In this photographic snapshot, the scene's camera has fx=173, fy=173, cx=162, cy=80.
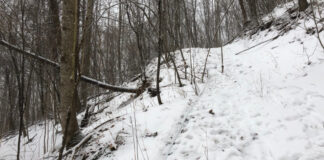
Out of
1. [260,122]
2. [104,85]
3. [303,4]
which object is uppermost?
[303,4]

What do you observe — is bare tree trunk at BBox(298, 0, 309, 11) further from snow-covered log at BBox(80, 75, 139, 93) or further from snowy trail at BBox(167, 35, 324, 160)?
snow-covered log at BBox(80, 75, 139, 93)

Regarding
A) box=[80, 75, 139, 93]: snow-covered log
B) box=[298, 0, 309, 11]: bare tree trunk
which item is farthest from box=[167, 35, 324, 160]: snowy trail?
box=[298, 0, 309, 11]: bare tree trunk

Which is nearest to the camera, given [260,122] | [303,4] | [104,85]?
[260,122]

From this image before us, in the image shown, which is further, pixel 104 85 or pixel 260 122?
pixel 104 85

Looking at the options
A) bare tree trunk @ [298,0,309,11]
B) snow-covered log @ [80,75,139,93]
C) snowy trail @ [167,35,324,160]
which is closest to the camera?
snowy trail @ [167,35,324,160]

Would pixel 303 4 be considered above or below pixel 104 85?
above

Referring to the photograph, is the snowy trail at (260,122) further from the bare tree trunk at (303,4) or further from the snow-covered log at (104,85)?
the bare tree trunk at (303,4)

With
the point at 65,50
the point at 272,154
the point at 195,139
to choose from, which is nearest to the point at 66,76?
the point at 65,50

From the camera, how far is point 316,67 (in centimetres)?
279

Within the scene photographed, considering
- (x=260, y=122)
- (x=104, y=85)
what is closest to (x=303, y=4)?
(x=260, y=122)

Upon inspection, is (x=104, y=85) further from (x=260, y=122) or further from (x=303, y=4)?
(x=303, y=4)

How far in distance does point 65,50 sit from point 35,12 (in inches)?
48.9

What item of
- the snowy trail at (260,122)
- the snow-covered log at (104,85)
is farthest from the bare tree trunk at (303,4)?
the snow-covered log at (104,85)

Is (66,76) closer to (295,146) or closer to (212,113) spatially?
(212,113)
